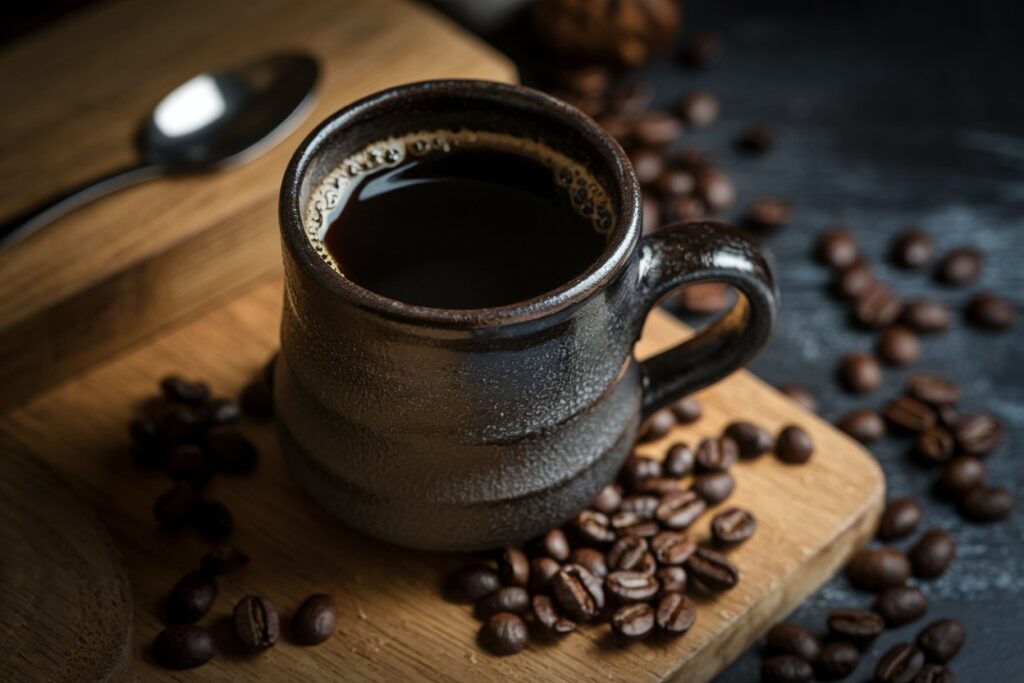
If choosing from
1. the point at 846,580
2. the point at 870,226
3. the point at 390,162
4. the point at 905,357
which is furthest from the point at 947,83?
the point at 390,162

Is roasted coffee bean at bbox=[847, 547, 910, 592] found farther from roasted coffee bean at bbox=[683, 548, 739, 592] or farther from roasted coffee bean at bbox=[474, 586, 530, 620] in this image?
roasted coffee bean at bbox=[474, 586, 530, 620]

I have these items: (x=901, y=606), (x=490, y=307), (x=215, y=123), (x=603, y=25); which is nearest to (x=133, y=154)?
(x=215, y=123)

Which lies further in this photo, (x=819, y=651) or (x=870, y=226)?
(x=870, y=226)

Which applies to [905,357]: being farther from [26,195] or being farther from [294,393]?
[26,195]

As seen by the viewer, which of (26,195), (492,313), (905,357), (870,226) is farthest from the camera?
(870,226)

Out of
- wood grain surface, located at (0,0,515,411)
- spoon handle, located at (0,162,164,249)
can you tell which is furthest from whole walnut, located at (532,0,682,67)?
spoon handle, located at (0,162,164,249)
